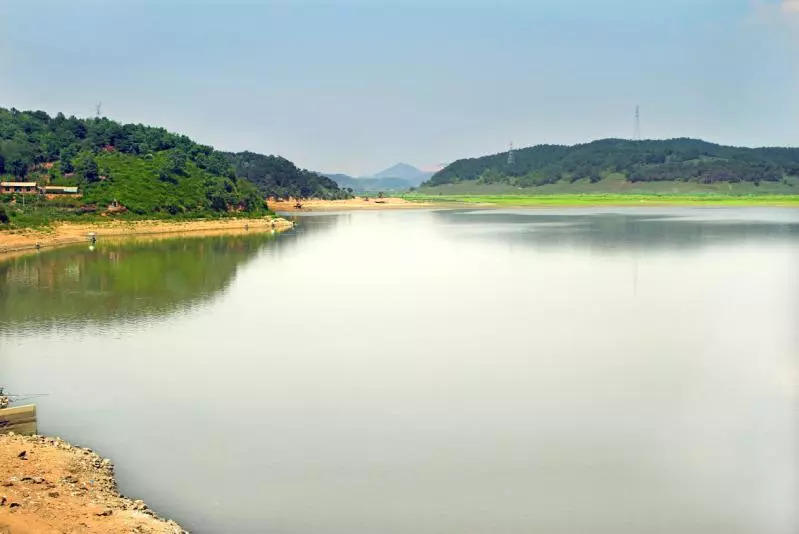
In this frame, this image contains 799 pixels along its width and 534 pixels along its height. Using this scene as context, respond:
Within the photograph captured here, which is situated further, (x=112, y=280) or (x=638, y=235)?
(x=638, y=235)

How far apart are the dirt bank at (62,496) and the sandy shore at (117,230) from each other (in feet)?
178

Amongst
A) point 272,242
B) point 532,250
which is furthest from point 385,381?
point 272,242

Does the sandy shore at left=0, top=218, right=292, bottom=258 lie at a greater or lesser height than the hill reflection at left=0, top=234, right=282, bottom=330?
greater

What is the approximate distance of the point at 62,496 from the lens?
13.0 metres

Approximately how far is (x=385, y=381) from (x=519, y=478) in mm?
7692

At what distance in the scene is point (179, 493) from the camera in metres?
14.4

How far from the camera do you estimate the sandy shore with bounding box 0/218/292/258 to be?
69.2 meters

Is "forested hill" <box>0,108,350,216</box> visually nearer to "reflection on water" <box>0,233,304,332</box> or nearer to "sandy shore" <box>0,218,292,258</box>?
"sandy shore" <box>0,218,292,258</box>

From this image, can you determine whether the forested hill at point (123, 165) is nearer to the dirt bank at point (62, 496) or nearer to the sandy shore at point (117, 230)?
the sandy shore at point (117, 230)

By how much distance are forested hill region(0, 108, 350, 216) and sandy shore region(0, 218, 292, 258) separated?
2.88 metres

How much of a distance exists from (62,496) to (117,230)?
79961mm

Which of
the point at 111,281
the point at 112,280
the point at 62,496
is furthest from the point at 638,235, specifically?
the point at 62,496

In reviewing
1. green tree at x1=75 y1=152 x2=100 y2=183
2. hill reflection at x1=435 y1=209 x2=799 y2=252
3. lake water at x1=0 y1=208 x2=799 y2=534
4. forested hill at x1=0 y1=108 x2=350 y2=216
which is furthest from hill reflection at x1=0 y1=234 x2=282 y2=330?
hill reflection at x1=435 y1=209 x2=799 y2=252

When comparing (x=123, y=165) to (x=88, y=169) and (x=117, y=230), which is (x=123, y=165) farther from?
(x=117, y=230)
